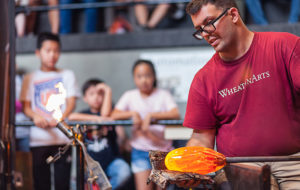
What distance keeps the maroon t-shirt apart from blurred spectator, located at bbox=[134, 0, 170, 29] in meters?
3.34

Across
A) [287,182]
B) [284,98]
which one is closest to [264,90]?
[284,98]

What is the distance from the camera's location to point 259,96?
244 centimetres

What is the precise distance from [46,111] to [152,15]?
2268 millimetres

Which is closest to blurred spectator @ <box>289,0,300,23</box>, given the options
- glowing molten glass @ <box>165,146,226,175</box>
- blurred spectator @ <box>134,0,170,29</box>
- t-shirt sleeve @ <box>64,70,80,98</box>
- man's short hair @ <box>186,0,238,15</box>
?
blurred spectator @ <box>134,0,170,29</box>

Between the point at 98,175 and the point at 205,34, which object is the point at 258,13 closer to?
the point at 205,34

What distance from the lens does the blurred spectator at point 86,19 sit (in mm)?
6039

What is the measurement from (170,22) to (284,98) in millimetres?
3870

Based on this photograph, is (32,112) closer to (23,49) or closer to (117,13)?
(23,49)

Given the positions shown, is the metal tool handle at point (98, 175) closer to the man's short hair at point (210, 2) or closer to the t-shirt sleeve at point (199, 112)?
the t-shirt sleeve at point (199, 112)

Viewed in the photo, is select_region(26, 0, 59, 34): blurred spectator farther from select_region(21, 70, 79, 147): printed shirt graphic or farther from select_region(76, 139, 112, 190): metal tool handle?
select_region(76, 139, 112, 190): metal tool handle

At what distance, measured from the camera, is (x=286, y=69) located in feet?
7.90

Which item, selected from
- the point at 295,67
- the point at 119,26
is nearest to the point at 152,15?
the point at 119,26

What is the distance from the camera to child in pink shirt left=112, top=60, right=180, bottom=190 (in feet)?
12.9

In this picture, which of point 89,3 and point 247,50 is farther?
point 89,3
